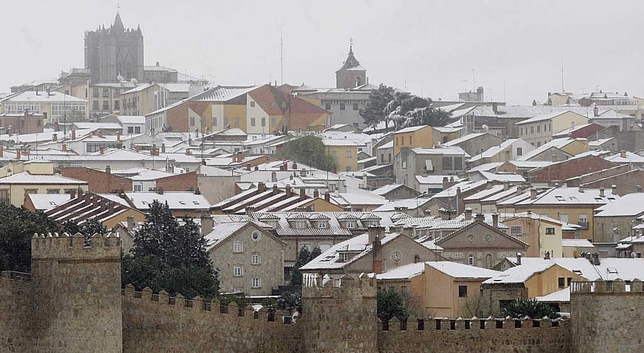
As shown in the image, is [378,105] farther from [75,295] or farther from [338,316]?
[75,295]

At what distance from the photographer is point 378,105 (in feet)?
566

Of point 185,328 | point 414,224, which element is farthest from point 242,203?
point 185,328

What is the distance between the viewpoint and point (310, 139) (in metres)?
144

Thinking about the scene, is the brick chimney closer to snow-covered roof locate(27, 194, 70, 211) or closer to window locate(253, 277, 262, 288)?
window locate(253, 277, 262, 288)

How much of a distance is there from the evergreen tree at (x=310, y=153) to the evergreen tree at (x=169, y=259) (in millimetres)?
55962

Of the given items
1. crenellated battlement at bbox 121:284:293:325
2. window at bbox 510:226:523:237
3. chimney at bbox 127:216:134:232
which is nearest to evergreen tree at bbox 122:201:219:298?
chimney at bbox 127:216:134:232

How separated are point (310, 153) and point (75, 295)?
9294cm

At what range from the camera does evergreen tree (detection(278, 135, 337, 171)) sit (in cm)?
14188

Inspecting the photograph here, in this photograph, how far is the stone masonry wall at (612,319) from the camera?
174 feet

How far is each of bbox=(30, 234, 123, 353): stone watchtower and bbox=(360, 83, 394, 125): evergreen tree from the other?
120m

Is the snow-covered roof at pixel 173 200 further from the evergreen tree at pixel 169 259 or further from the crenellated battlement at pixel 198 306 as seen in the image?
the crenellated battlement at pixel 198 306

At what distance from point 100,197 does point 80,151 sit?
157ft

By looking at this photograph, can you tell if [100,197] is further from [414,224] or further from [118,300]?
[118,300]

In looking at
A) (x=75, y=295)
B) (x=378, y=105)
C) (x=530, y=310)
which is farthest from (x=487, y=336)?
(x=378, y=105)
